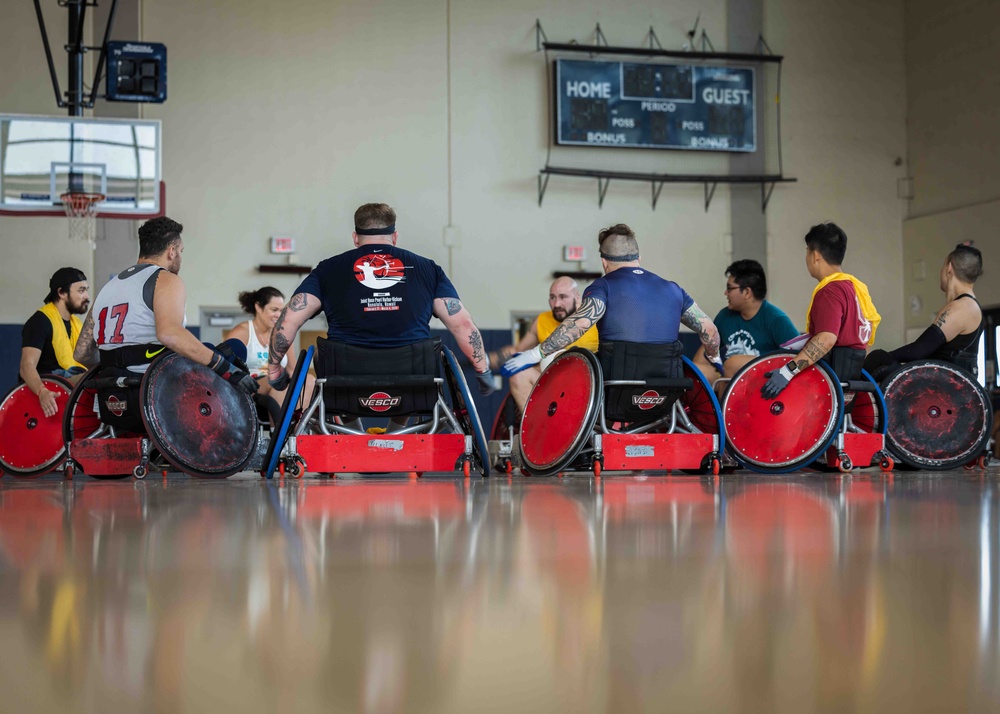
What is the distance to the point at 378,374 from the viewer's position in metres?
4.36

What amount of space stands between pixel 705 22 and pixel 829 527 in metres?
10.3

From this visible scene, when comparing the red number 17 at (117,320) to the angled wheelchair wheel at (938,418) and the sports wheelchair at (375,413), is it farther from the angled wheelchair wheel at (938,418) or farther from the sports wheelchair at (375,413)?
the angled wheelchair wheel at (938,418)

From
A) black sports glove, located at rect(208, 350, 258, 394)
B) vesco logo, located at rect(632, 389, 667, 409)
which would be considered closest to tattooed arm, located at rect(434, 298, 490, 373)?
vesco logo, located at rect(632, 389, 667, 409)

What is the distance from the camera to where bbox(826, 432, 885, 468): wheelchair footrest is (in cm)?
472

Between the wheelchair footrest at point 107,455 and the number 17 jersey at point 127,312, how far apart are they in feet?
1.38

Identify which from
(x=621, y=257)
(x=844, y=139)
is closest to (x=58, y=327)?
(x=621, y=257)

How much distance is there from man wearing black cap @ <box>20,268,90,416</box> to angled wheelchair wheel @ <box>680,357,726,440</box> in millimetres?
3257

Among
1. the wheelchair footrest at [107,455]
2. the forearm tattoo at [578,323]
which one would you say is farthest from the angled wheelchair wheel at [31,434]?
the forearm tattoo at [578,323]

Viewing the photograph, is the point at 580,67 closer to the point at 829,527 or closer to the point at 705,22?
the point at 705,22

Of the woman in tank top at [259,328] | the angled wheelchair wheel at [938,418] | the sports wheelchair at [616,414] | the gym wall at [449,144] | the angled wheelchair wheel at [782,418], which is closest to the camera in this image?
the sports wheelchair at [616,414]

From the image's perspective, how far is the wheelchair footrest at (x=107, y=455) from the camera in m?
4.51

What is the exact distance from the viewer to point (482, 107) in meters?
10.8

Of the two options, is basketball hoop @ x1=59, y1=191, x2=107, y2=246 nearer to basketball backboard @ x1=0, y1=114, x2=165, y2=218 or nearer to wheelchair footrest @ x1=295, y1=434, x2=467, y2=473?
basketball backboard @ x1=0, y1=114, x2=165, y2=218

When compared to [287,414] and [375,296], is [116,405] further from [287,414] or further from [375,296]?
[375,296]
